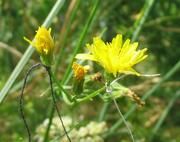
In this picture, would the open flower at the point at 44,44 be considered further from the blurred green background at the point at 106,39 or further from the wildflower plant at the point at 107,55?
the blurred green background at the point at 106,39

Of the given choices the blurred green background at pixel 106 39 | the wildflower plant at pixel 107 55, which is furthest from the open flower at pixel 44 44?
the blurred green background at pixel 106 39

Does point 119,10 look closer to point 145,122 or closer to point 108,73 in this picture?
point 145,122

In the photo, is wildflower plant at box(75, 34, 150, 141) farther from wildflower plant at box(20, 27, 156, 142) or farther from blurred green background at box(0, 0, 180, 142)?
blurred green background at box(0, 0, 180, 142)

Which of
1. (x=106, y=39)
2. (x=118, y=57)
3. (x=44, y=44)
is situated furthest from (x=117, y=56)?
(x=106, y=39)

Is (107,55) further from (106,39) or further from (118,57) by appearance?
(106,39)

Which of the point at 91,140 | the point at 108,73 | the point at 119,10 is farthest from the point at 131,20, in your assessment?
the point at 108,73

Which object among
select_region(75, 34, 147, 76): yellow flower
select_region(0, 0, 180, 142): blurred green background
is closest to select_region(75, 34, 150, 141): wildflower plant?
select_region(75, 34, 147, 76): yellow flower
